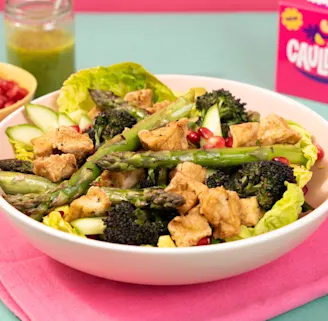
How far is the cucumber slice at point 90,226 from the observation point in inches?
84.8

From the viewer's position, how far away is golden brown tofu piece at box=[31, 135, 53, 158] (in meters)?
2.54

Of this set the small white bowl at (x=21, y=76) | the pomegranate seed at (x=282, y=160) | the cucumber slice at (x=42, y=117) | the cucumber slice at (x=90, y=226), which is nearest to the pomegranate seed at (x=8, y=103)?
the small white bowl at (x=21, y=76)

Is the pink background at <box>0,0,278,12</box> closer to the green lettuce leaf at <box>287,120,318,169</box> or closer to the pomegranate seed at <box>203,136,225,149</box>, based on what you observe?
the green lettuce leaf at <box>287,120,318,169</box>

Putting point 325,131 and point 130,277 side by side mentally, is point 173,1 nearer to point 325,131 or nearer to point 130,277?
point 325,131

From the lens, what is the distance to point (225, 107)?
2.71 metres

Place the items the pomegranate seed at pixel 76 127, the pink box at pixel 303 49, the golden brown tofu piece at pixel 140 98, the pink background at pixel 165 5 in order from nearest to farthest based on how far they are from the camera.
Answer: the pomegranate seed at pixel 76 127 < the golden brown tofu piece at pixel 140 98 < the pink box at pixel 303 49 < the pink background at pixel 165 5

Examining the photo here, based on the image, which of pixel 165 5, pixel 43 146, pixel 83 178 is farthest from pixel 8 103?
pixel 165 5

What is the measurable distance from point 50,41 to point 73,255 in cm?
185

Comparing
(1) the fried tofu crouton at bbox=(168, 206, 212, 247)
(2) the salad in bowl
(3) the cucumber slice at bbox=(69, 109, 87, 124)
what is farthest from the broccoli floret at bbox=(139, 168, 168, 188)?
(3) the cucumber slice at bbox=(69, 109, 87, 124)

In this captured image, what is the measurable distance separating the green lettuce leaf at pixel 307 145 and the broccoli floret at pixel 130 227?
0.62m

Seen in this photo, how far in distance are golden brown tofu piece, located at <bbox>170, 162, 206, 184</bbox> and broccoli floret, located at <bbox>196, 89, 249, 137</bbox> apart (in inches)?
15.5

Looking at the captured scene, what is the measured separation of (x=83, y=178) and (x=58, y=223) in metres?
0.20

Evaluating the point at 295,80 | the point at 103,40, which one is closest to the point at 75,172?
the point at 295,80

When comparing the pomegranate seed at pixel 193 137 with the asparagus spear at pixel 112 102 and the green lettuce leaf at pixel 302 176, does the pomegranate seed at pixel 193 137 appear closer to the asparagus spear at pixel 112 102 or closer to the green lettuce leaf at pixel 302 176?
the asparagus spear at pixel 112 102
